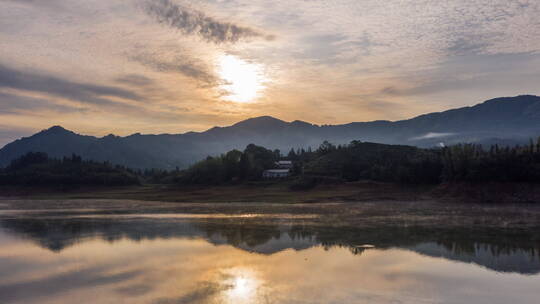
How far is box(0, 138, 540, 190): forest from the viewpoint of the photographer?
83.2 m

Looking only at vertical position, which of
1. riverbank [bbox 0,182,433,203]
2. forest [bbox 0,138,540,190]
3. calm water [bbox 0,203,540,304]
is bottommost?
riverbank [bbox 0,182,433,203]

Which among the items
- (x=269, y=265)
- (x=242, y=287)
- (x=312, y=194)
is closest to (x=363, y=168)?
(x=312, y=194)


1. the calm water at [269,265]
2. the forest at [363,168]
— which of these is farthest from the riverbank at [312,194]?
the calm water at [269,265]

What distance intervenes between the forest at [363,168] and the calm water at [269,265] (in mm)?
50979

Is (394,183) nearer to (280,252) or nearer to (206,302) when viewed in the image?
(280,252)

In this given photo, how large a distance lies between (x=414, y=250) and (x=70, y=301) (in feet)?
75.8

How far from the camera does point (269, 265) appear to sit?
26562 mm

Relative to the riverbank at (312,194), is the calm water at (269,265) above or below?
above

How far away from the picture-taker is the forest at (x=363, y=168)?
8319 cm

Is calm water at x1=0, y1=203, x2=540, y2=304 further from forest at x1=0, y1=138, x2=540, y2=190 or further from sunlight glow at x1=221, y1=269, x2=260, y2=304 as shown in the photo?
forest at x1=0, y1=138, x2=540, y2=190

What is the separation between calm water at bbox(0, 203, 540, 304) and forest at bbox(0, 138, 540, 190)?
51.0 meters

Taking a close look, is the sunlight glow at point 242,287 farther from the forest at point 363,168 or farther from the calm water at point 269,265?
the forest at point 363,168

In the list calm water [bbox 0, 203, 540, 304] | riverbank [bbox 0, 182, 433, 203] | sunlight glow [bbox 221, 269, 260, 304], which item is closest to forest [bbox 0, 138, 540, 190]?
riverbank [bbox 0, 182, 433, 203]

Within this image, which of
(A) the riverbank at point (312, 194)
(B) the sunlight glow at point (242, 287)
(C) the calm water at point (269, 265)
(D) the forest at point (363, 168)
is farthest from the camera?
(A) the riverbank at point (312, 194)
